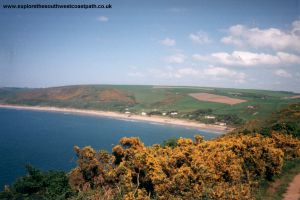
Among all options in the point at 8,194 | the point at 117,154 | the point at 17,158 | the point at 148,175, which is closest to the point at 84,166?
the point at 117,154

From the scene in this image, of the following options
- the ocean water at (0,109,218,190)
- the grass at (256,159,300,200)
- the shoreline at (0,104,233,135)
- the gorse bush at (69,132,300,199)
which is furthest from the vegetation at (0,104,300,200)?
the shoreline at (0,104,233,135)

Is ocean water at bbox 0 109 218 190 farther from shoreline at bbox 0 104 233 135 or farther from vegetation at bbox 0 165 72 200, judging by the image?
vegetation at bbox 0 165 72 200

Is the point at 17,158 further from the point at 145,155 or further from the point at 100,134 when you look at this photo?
the point at 145,155

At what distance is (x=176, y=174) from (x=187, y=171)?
34.0 inches

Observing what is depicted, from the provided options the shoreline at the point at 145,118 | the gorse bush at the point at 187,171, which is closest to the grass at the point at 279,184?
the gorse bush at the point at 187,171

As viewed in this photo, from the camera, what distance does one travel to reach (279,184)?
2288cm

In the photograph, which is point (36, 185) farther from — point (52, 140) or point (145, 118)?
point (145, 118)

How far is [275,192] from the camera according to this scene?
837 inches

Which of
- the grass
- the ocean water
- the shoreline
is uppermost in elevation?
the grass

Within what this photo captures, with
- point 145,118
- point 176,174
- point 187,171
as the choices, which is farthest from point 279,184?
point 145,118

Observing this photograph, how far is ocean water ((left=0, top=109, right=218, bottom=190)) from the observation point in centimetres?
6519

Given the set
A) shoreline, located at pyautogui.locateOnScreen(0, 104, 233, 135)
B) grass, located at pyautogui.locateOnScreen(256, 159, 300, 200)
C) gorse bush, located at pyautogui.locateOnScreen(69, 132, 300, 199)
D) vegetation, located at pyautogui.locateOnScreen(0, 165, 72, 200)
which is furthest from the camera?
shoreline, located at pyautogui.locateOnScreen(0, 104, 233, 135)

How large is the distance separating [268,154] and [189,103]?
16096 cm

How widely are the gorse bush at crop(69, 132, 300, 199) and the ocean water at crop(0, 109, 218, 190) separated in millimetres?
24172
